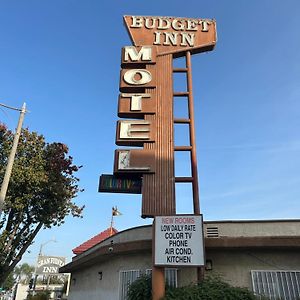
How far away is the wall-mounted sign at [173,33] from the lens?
17531 millimetres

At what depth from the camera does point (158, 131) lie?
14.7 meters

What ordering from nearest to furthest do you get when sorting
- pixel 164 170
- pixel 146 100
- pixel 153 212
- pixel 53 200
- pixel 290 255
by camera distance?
1. pixel 290 255
2. pixel 153 212
3. pixel 164 170
4. pixel 146 100
5. pixel 53 200

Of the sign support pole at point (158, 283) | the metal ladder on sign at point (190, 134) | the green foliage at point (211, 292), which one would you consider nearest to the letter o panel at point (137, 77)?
the metal ladder on sign at point (190, 134)

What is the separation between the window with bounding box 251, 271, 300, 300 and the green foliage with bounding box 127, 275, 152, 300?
3917 millimetres

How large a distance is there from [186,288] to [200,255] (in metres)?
1.25

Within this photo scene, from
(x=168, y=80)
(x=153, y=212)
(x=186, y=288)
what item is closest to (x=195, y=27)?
(x=168, y=80)

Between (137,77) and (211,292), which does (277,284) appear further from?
(137,77)

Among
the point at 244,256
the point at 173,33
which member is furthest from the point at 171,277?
the point at 173,33

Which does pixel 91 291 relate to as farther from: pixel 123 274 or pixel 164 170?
pixel 164 170

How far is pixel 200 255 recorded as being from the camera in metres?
11.3

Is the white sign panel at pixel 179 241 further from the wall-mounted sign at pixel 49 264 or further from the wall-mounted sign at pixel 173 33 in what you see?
the wall-mounted sign at pixel 49 264

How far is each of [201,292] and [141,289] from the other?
2440mm

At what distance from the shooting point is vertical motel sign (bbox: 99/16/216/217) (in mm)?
13641

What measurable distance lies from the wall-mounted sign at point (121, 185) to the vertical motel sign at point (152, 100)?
26cm
